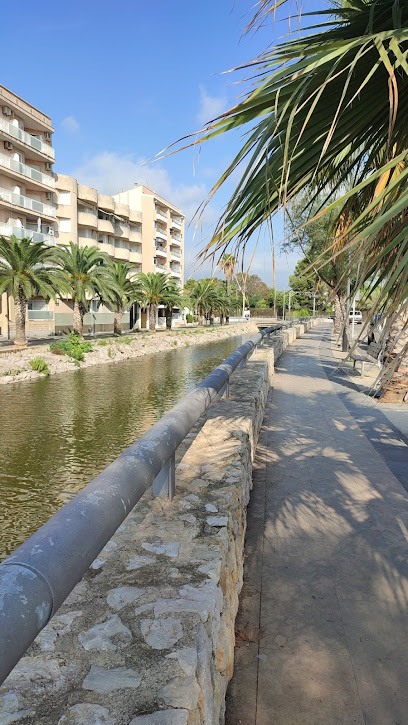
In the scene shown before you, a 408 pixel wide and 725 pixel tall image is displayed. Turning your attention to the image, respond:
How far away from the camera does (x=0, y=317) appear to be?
34375mm

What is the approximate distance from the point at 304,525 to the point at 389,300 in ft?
9.94

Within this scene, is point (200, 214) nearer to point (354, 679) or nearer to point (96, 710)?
point (96, 710)

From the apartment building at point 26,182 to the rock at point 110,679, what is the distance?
32060 millimetres

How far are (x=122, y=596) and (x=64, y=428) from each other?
373 inches

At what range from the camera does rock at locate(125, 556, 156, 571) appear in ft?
7.58

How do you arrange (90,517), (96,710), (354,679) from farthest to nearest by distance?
(354,679) → (90,517) → (96,710)

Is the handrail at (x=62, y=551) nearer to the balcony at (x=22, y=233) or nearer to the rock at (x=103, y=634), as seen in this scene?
the rock at (x=103, y=634)

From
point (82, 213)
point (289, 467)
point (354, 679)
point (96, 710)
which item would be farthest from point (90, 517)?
point (82, 213)

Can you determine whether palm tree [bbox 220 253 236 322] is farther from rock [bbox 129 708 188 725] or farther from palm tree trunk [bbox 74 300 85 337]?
palm tree trunk [bbox 74 300 85 337]

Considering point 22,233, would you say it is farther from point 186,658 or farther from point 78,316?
point 186,658

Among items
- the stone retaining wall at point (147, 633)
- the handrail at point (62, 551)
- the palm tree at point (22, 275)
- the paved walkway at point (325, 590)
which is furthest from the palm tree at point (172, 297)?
the handrail at point (62, 551)

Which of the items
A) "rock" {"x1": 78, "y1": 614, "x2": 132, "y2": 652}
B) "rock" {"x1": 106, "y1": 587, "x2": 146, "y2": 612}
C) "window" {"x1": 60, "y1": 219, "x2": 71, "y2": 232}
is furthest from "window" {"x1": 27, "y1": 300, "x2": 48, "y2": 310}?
"rock" {"x1": 78, "y1": 614, "x2": 132, "y2": 652}

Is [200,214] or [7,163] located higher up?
[7,163]

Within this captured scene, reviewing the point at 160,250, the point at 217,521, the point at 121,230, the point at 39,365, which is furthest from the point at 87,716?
the point at 160,250
